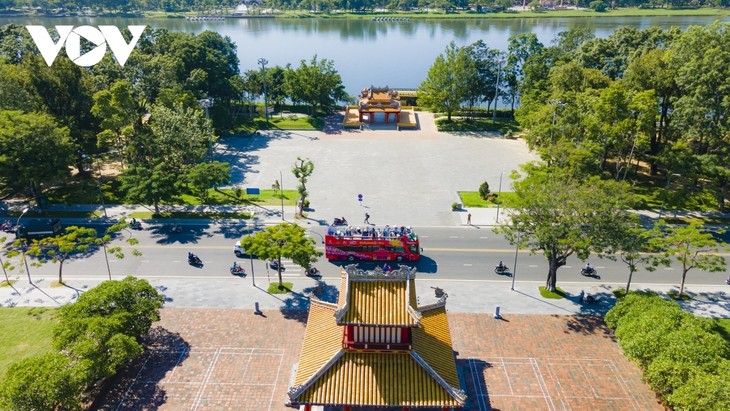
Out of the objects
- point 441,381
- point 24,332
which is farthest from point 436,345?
point 24,332

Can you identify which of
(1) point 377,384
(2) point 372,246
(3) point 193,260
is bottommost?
(3) point 193,260

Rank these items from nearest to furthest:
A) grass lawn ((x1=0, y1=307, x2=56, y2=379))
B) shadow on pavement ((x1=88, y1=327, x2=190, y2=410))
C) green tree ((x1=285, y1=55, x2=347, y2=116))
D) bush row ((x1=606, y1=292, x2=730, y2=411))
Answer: bush row ((x1=606, y1=292, x2=730, y2=411)), shadow on pavement ((x1=88, y1=327, x2=190, y2=410)), grass lawn ((x1=0, y1=307, x2=56, y2=379)), green tree ((x1=285, y1=55, x2=347, y2=116))

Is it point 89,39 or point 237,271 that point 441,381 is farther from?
point 89,39

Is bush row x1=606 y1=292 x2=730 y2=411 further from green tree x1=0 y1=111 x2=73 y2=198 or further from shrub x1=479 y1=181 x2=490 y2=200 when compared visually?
green tree x1=0 y1=111 x2=73 y2=198

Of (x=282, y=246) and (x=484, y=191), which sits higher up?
(x=282, y=246)

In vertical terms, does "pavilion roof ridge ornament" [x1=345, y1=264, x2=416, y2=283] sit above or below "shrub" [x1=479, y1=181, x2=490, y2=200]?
above

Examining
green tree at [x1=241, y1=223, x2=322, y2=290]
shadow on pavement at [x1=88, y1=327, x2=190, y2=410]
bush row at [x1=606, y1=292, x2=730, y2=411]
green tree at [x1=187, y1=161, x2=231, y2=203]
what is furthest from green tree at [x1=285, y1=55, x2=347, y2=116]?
bush row at [x1=606, y1=292, x2=730, y2=411]

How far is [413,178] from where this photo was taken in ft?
236

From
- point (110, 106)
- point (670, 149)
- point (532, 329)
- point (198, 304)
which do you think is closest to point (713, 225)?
point (670, 149)

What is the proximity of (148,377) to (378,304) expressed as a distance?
61.2 feet

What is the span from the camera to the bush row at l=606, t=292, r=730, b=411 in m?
29.3

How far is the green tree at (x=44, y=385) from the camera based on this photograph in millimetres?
29406

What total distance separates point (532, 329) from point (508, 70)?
71081 mm

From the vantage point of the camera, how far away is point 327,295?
153 feet
